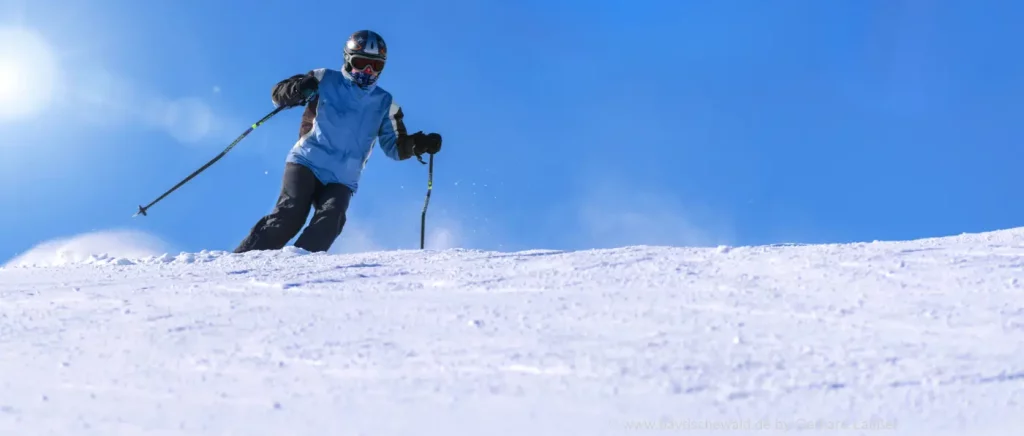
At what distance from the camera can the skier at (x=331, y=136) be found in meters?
6.39

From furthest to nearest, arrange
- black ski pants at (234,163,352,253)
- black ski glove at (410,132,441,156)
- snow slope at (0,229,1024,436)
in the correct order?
black ski glove at (410,132,441,156), black ski pants at (234,163,352,253), snow slope at (0,229,1024,436)

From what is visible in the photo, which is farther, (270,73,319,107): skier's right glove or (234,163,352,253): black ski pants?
(270,73,319,107): skier's right glove

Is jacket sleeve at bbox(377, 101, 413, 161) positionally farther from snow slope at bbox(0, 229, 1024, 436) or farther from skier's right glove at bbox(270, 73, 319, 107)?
snow slope at bbox(0, 229, 1024, 436)

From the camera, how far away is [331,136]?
6574 mm

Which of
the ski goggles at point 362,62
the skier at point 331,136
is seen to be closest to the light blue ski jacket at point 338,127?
the skier at point 331,136

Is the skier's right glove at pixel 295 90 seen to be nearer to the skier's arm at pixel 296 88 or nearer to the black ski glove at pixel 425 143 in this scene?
the skier's arm at pixel 296 88

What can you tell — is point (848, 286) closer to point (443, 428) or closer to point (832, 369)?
point (832, 369)

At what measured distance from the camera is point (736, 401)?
69.8 inches

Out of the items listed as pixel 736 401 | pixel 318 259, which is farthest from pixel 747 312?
pixel 318 259

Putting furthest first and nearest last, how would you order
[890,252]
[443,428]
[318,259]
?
[318,259]
[890,252]
[443,428]

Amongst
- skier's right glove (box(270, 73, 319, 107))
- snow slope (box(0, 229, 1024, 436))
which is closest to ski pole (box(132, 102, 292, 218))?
skier's right glove (box(270, 73, 319, 107))

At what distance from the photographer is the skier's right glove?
643 centimetres

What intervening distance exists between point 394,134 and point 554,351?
506 centimetres

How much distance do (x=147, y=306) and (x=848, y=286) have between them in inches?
88.3
